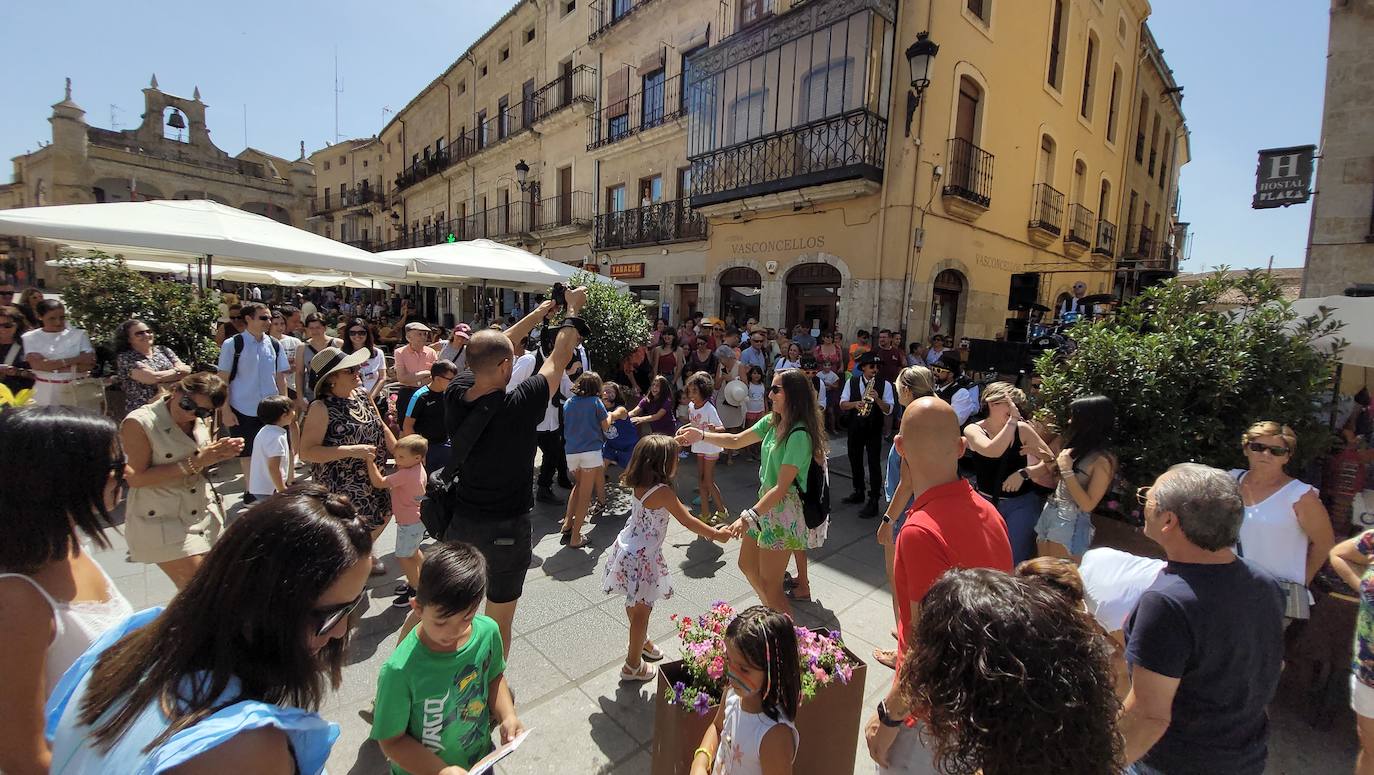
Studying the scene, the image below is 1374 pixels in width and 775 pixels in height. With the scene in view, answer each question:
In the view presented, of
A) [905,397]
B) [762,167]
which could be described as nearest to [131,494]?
[905,397]

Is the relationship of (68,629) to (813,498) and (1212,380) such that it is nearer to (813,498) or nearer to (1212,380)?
(813,498)

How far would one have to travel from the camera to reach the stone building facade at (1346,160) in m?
8.77

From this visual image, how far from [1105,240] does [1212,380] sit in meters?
18.2

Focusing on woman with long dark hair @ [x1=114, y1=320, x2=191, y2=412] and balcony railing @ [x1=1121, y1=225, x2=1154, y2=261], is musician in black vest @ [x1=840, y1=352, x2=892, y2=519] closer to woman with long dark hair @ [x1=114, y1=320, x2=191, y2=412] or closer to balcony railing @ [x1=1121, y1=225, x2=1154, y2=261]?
woman with long dark hair @ [x1=114, y1=320, x2=191, y2=412]

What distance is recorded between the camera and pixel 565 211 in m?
19.5

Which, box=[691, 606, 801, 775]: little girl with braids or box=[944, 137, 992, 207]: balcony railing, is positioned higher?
box=[944, 137, 992, 207]: balcony railing

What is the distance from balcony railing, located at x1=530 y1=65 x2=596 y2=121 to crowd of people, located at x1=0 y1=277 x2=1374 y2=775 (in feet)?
55.9

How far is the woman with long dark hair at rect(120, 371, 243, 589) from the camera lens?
2797 mm

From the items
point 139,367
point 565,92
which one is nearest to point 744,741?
point 139,367

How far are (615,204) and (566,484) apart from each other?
44.6ft

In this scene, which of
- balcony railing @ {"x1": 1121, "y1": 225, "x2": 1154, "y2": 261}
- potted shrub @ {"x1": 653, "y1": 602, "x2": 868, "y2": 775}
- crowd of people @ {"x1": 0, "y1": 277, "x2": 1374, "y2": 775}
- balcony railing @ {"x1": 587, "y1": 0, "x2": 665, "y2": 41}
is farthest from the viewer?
balcony railing @ {"x1": 1121, "y1": 225, "x2": 1154, "y2": 261}

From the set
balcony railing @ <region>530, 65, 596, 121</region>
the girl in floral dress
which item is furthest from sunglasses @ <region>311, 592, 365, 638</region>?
balcony railing @ <region>530, 65, 596, 121</region>

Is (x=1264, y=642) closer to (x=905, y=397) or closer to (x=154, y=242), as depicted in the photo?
(x=905, y=397)

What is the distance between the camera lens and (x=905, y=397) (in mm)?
3975
